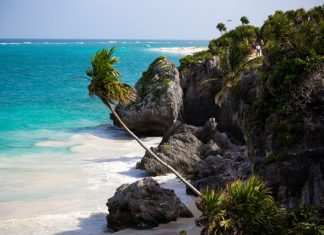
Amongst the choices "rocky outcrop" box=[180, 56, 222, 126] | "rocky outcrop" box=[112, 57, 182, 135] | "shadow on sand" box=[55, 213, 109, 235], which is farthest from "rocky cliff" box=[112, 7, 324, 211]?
"rocky outcrop" box=[180, 56, 222, 126]

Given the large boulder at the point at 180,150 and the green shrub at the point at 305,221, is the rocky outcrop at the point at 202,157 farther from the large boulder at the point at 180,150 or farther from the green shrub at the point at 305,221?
the green shrub at the point at 305,221

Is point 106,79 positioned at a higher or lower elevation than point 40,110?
higher

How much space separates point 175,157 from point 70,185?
6.30 metres

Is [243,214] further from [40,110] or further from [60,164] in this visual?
[40,110]

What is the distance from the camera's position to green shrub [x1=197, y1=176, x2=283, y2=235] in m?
14.0

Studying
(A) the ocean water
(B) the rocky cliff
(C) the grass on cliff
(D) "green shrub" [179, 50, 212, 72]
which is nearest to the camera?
(C) the grass on cliff

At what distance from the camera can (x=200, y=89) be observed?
41188 mm

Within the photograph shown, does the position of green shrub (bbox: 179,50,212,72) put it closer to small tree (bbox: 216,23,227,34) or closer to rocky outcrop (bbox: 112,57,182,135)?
rocky outcrop (bbox: 112,57,182,135)

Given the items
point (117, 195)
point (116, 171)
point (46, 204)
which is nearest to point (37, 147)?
point (116, 171)

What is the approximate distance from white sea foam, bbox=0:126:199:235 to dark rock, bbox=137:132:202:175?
2.44ft

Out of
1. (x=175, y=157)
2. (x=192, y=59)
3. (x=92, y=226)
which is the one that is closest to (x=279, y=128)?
(x=92, y=226)

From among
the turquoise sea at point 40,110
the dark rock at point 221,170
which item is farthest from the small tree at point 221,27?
the dark rock at point 221,170

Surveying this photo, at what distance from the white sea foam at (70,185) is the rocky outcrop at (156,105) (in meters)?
1.46

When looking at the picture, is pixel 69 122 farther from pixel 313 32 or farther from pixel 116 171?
pixel 313 32
